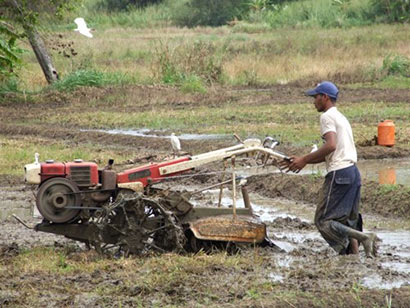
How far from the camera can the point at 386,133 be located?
15.9 meters

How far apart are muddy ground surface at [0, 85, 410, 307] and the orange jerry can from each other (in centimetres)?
26

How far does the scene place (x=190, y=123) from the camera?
69.1 feet

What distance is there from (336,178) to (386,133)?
25.6 ft

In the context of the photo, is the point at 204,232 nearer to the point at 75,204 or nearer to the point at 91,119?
the point at 75,204

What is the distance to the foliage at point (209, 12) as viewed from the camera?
60566 mm

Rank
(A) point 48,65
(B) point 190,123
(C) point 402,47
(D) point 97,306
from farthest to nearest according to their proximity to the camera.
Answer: (C) point 402,47 → (A) point 48,65 → (B) point 190,123 → (D) point 97,306

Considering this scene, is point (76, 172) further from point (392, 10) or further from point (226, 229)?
point (392, 10)

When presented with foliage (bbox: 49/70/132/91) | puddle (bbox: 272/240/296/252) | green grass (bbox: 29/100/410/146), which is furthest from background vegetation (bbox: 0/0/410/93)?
puddle (bbox: 272/240/296/252)

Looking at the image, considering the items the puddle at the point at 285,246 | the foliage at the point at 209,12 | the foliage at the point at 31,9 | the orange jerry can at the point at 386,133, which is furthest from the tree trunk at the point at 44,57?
the foliage at the point at 209,12

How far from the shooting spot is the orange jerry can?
15.7 m

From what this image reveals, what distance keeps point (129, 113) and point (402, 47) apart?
613 inches

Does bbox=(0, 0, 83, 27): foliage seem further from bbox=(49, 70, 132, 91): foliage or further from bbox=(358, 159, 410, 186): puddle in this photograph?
bbox=(358, 159, 410, 186): puddle

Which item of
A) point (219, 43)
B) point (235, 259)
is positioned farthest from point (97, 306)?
point (219, 43)

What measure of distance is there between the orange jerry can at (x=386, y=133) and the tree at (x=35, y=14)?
961 cm
